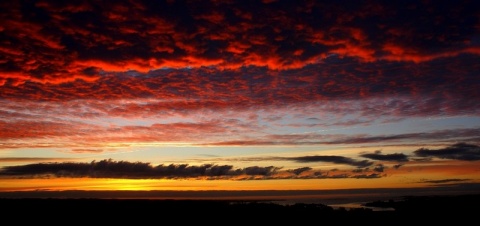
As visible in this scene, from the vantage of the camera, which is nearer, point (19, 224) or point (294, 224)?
point (19, 224)

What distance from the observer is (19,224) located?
143 feet

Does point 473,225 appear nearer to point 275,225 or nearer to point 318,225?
point 318,225

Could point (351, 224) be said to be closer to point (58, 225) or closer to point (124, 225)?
point (124, 225)

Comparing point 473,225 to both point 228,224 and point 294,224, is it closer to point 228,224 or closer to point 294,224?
point 294,224

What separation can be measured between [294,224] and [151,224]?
659 inches

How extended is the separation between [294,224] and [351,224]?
6.70m

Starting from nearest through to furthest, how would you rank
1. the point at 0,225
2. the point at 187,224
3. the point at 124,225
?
the point at 0,225
the point at 124,225
the point at 187,224

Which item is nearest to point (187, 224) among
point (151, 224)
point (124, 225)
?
point (151, 224)

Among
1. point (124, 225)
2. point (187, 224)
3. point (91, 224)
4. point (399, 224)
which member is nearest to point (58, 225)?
point (91, 224)

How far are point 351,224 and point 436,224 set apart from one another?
10302 mm

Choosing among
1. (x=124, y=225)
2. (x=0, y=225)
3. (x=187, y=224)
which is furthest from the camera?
(x=187, y=224)

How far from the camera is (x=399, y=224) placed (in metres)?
47.7

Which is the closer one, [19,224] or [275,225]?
[19,224]

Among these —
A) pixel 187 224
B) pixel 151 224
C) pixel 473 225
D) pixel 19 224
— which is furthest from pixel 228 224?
pixel 473 225
